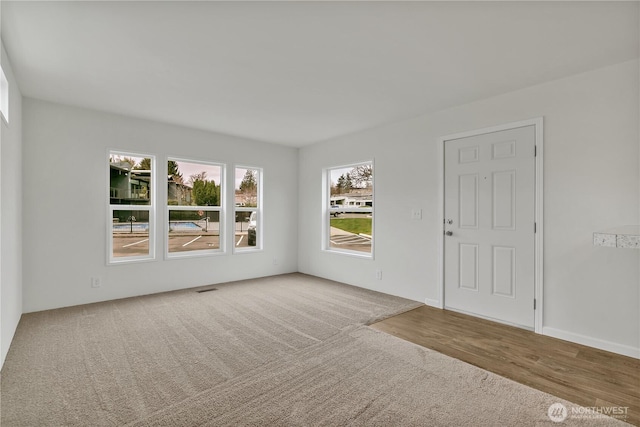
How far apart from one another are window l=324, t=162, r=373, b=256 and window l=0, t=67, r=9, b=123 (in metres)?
4.13

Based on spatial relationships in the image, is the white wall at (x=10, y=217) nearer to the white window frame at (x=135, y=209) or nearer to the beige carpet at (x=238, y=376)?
the beige carpet at (x=238, y=376)

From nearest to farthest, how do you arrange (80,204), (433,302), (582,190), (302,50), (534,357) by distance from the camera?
1. (302,50)
2. (534,357)
3. (582,190)
4. (80,204)
5. (433,302)

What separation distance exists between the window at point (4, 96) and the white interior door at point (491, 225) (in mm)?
4425

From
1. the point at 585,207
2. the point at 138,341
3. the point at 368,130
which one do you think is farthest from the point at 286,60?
the point at 585,207

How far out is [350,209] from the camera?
17.4ft

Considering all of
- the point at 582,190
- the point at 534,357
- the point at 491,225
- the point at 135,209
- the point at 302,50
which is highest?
the point at 302,50

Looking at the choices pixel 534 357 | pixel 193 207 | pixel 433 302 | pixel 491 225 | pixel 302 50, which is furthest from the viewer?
pixel 193 207

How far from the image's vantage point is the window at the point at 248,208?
5.45m

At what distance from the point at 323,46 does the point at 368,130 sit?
2494mm

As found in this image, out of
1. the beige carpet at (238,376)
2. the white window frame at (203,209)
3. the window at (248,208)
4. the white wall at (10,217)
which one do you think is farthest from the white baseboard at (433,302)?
the white wall at (10,217)

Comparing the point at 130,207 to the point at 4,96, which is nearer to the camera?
the point at 4,96

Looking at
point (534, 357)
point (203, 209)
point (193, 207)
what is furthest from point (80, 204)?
point (534, 357)

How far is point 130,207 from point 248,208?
Answer: 187 centimetres

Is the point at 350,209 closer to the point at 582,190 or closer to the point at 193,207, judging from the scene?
the point at 193,207
